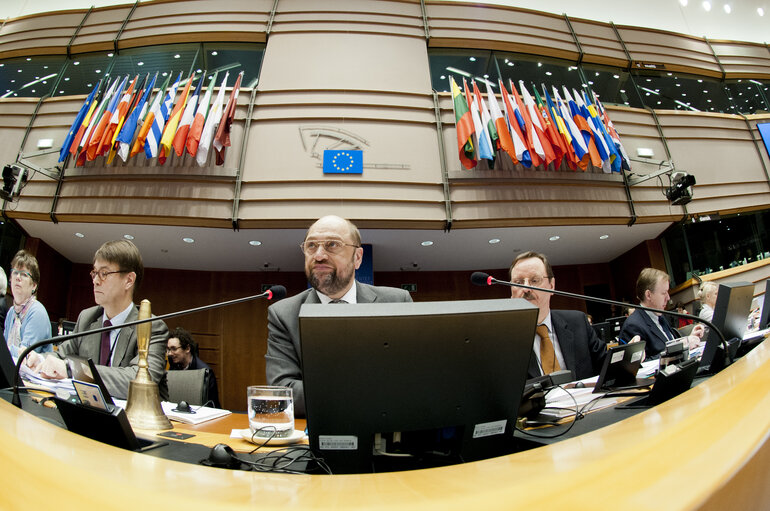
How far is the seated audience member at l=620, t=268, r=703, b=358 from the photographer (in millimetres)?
2930

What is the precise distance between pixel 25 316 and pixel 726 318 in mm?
4078

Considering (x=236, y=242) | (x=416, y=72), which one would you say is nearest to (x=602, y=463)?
(x=236, y=242)

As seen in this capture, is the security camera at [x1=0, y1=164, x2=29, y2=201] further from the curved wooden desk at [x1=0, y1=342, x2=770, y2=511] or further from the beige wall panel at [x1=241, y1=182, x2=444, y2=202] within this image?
the curved wooden desk at [x1=0, y1=342, x2=770, y2=511]

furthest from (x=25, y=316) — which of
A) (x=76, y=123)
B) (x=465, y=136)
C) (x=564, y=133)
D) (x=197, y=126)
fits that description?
(x=564, y=133)

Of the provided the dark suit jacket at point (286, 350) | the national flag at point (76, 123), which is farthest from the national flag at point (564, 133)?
the national flag at point (76, 123)

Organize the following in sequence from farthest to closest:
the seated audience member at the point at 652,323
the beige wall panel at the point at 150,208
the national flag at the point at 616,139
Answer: the national flag at the point at 616,139 → the beige wall panel at the point at 150,208 → the seated audience member at the point at 652,323

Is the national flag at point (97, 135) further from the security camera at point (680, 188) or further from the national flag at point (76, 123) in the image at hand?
the security camera at point (680, 188)

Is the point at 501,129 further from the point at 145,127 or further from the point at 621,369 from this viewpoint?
the point at 145,127

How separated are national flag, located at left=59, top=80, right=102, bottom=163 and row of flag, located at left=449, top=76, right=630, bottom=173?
553 centimetres

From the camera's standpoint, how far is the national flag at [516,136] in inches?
215

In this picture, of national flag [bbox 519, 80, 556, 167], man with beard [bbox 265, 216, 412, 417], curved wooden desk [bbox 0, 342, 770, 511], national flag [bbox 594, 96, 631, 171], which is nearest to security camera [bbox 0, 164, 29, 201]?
man with beard [bbox 265, 216, 412, 417]

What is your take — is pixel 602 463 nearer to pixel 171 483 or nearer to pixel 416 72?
pixel 171 483

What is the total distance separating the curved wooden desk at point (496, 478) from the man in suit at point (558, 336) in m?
1.87

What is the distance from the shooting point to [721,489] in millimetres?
313
